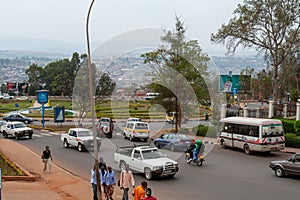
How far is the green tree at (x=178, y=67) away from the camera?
3481cm

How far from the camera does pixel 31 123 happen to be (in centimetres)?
5128

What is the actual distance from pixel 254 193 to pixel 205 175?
389 centimetres

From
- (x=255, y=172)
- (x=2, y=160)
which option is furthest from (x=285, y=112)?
(x=2, y=160)

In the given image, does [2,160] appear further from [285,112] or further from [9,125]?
[285,112]

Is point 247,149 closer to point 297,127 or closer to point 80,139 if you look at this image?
point 297,127

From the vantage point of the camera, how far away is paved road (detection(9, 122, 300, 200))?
49.5ft

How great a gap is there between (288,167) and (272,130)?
706cm

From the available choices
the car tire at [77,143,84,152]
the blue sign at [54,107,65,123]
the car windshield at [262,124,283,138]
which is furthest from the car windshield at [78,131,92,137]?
the blue sign at [54,107,65,123]

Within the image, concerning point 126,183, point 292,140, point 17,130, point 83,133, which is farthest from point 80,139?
point 292,140

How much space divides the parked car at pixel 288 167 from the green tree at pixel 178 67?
17072 mm

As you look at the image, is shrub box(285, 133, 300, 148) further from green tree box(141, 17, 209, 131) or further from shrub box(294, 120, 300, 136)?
green tree box(141, 17, 209, 131)

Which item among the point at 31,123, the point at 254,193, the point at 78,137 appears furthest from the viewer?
the point at 31,123

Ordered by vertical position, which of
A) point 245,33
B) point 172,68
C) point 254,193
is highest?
point 245,33

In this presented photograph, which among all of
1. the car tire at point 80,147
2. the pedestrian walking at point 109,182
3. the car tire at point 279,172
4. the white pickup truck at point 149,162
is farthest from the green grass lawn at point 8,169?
the car tire at point 279,172
